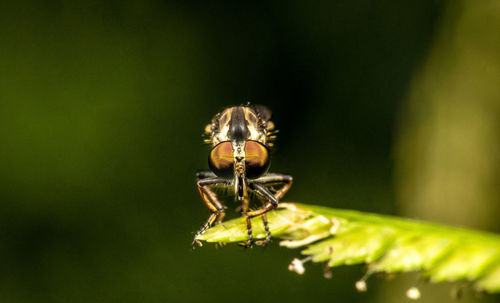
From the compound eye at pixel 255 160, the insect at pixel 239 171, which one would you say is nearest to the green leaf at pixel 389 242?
the insect at pixel 239 171

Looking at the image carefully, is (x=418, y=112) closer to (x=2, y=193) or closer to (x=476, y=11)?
(x=476, y=11)

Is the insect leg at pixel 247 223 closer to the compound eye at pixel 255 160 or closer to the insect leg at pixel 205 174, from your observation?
the compound eye at pixel 255 160

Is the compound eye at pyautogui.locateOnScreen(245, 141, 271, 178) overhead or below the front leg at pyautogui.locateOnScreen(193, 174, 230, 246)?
overhead

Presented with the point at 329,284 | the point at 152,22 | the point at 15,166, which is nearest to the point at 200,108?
the point at 152,22

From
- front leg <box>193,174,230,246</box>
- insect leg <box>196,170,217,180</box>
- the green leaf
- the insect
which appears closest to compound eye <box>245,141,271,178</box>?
the insect

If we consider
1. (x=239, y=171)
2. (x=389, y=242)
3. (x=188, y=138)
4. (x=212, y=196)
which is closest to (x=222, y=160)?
(x=239, y=171)

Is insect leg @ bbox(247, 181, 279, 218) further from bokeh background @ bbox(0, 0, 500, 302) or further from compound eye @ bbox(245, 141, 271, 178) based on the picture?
bokeh background @ bbox(0, 0, 500, 302)

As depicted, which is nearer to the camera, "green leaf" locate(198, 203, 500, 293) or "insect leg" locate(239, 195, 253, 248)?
"green leaf" locate(198, 203, 500, 293)

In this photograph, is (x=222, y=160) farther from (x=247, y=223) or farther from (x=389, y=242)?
(x=389, y=242)
